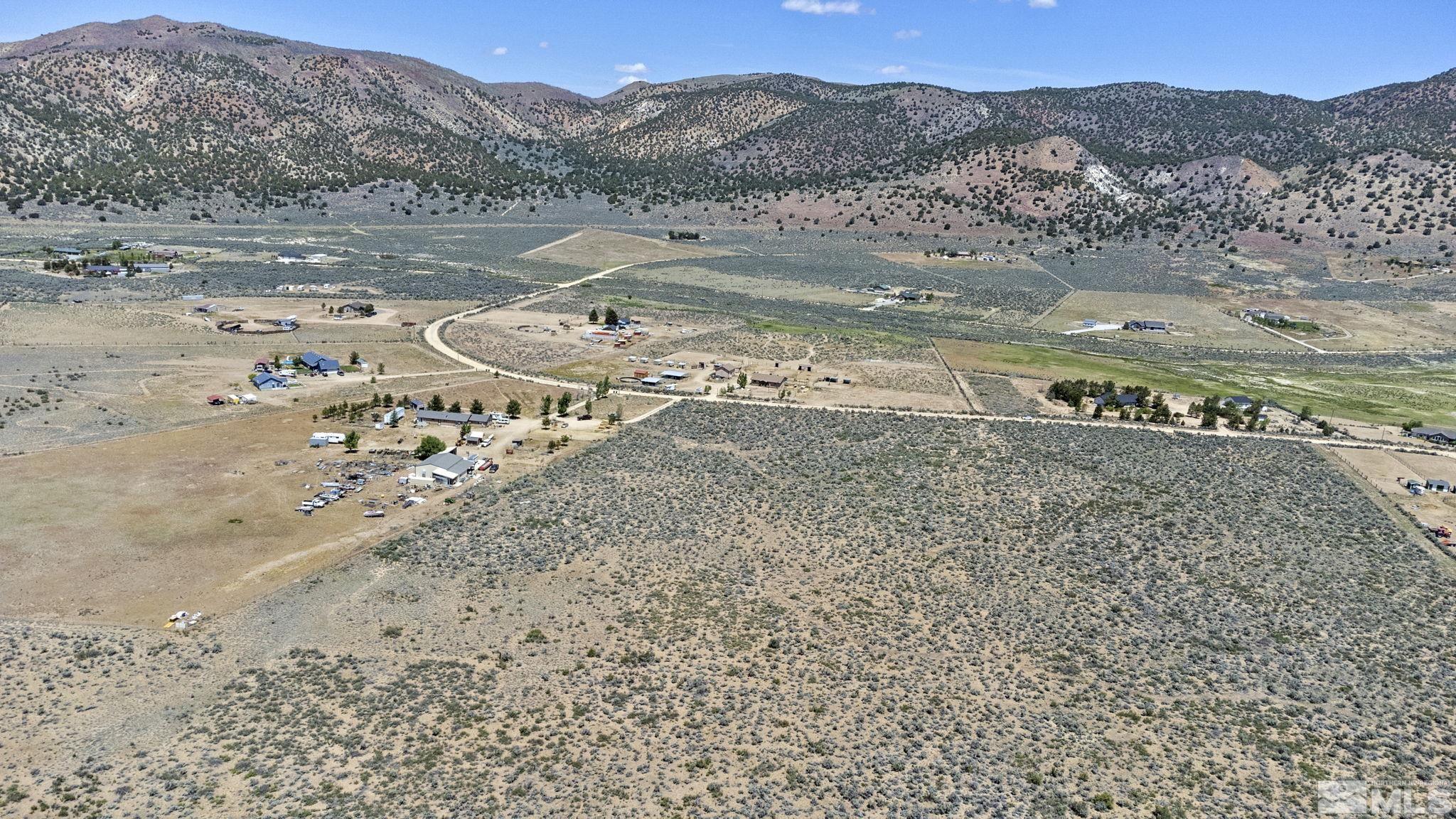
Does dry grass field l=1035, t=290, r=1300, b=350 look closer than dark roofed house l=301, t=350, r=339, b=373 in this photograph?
No

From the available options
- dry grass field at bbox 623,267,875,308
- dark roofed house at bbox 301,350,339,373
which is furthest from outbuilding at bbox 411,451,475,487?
dry grass field at bbox 623,267,875,308

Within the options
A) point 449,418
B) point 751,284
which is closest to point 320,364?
point 449,418

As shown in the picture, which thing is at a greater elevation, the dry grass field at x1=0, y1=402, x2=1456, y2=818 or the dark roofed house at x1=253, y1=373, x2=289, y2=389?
the dark roofed house at x1=253, y1=373, x2=289, y2=389

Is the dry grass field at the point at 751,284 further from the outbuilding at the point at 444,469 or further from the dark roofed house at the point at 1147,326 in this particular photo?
the outbuilding at the point at 444,469

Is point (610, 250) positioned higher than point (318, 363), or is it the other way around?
point (610, 250)

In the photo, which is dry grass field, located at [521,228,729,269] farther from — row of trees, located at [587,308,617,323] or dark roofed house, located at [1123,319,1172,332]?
dark roofed house, located at [1123,319,1172,332]

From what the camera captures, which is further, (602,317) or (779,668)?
(602,317)

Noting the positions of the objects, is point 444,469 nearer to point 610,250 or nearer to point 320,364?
point 320,364
